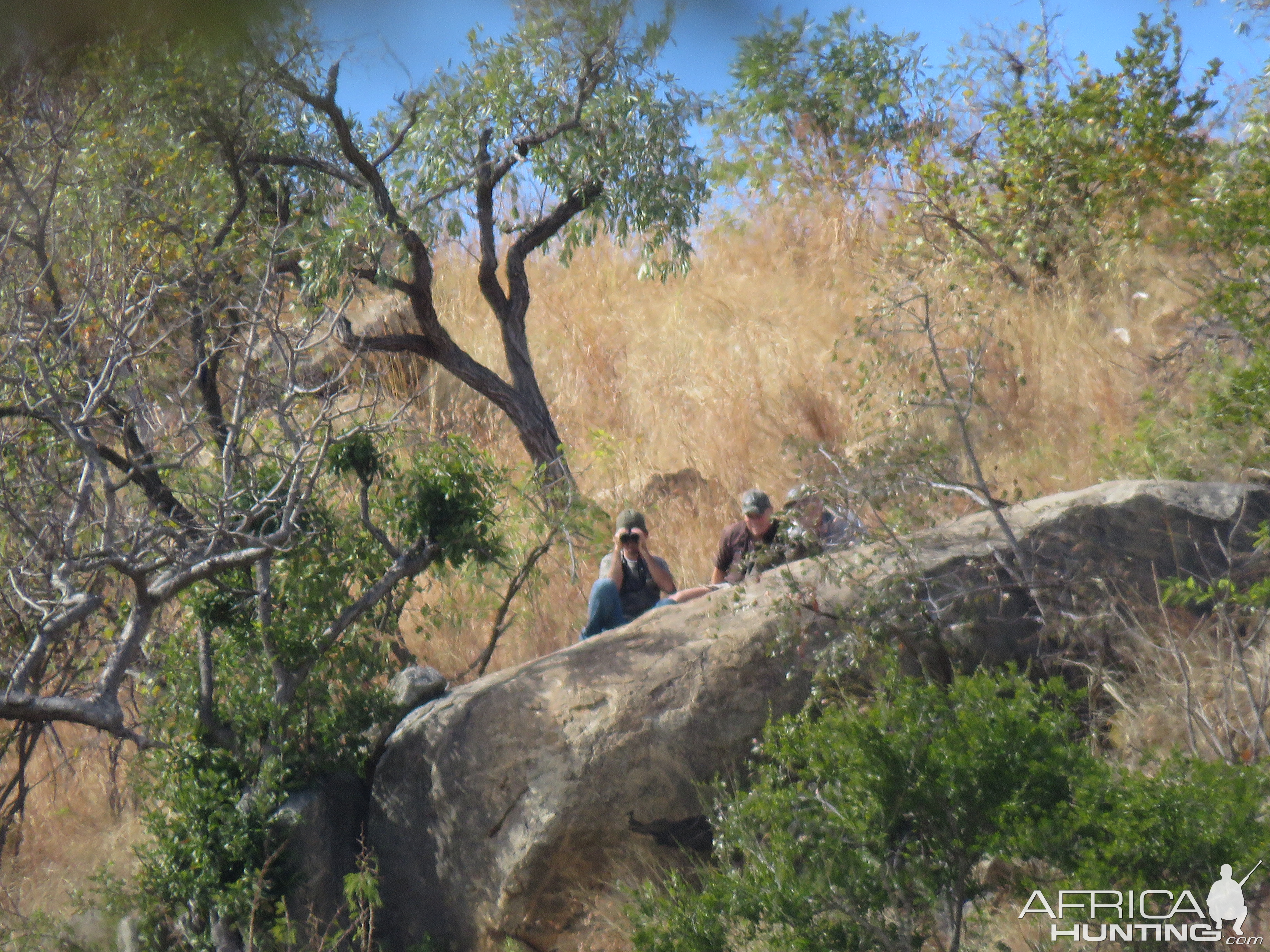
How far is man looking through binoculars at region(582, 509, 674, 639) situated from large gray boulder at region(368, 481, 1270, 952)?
77 cm

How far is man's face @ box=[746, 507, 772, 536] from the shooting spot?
7051 mm

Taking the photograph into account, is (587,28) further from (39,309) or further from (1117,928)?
(39,309)

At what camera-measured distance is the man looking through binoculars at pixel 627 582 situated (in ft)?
23.4

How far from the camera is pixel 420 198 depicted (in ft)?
28.9

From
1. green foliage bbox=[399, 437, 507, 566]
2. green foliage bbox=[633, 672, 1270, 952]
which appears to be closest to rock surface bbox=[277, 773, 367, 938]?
green foliage bbox=[399, 437, 507, 566]

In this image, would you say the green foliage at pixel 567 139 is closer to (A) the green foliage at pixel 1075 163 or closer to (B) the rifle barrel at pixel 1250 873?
(A) the green foliage at pixel 1075 163

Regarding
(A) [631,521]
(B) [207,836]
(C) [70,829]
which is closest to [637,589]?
(A) [631,521]

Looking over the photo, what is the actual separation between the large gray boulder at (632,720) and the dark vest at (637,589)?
97 centimetres

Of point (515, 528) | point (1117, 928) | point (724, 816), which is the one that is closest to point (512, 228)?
point (515, 528)

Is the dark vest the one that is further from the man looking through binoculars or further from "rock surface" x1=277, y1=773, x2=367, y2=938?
"rock surface" x1=277, y1=773, x2=367, y2=938

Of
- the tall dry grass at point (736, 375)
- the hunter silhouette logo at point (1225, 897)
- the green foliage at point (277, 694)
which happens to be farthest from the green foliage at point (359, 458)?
the hunter silhouette logo at point (1225, 897)

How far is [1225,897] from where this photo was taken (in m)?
3.10

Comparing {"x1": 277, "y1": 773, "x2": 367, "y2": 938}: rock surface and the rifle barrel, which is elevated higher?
{"x1": 277, "y1": 773, "x2": 367, "y2": 938}: rock surface

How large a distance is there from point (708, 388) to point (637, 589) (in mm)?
4828
